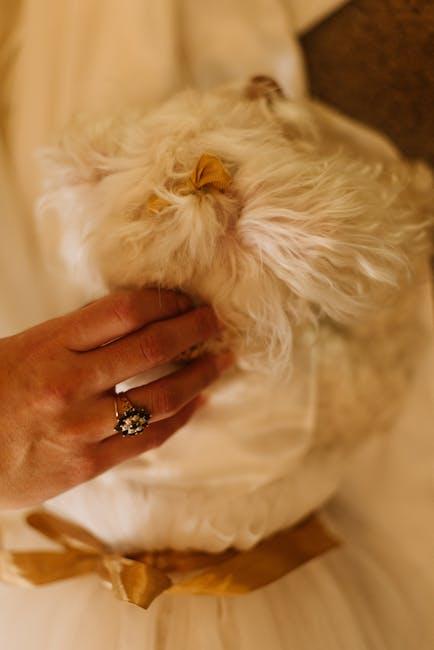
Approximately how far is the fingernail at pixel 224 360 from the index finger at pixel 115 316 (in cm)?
10

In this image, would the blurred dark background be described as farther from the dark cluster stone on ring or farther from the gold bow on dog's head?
the dark cluster stone on ring

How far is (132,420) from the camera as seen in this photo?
2.02 feet

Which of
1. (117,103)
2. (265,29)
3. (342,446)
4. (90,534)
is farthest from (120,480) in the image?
(265,29)

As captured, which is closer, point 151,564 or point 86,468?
point 86,468

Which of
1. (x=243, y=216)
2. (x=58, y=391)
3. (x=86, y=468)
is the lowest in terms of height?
(x=86, y=468)

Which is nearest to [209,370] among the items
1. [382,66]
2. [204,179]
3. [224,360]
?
[224,360]

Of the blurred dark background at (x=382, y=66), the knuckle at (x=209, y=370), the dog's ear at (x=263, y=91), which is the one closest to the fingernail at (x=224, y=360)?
the knuckle at (x=209, y=370)

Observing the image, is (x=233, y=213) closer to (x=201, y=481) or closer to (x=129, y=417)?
(x=129, y=417)

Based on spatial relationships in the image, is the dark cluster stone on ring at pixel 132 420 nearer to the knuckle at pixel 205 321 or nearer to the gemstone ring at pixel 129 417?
the gemstone ring at pixel 129 417

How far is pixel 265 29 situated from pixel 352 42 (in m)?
0.15

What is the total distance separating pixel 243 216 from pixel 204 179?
6cm

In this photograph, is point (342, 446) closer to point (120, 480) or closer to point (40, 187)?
point (120, 480)

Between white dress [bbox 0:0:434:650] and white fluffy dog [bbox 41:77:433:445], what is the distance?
0.50 ft

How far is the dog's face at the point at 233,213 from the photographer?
538mm
